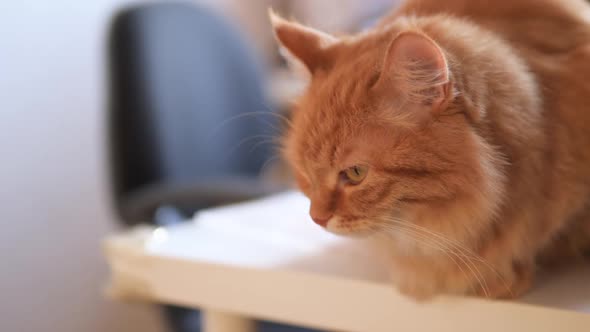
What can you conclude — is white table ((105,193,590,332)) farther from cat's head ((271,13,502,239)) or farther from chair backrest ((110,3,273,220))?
chair backrest ((110,3,273,220))

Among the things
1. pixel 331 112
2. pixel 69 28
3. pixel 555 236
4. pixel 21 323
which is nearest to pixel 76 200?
pixel 21 323

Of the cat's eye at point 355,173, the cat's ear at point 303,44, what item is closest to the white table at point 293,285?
the cat's eye at point 355,173

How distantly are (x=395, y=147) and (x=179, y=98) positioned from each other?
3.50ft

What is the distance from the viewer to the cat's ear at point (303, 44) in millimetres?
787

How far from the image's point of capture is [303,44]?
31.2 inches

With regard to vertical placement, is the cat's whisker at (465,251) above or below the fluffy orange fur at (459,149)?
below

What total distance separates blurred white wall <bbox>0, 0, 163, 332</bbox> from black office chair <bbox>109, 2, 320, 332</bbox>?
34 cm

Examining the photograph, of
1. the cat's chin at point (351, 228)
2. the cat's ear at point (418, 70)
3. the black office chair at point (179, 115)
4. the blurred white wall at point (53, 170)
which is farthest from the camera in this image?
the blurred white wall at point (53, 170)

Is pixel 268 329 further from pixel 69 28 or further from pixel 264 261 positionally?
pixel 69 28

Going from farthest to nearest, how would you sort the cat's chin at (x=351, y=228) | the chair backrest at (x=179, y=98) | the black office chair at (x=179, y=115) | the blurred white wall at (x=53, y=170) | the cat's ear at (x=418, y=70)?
the blurred white wall at (x=53, y=170) → the chair backrest at (x=179, y=98) → the black office chair at (x=179, y=115) → the cat's chin at (x=351, y=228) → the cat's ear at (x=418, y=70)

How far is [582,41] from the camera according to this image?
75 centimetres

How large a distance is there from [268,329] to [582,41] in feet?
2.87

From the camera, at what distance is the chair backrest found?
4.88 ft

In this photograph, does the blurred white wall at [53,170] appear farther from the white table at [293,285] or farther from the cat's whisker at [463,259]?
the cat's whisker at [463,259]
